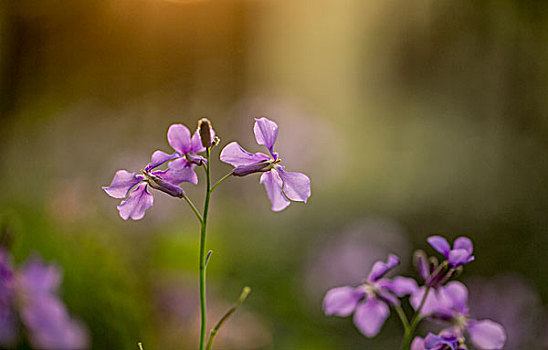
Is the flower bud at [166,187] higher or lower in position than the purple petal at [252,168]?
lower

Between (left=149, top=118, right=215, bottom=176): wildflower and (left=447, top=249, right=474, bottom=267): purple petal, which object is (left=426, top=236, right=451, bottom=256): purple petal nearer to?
(left=447, top=249, right=474, bottom=267): purple petal

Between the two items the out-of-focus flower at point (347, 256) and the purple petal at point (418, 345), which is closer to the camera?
the purple petal at point (418, 345)

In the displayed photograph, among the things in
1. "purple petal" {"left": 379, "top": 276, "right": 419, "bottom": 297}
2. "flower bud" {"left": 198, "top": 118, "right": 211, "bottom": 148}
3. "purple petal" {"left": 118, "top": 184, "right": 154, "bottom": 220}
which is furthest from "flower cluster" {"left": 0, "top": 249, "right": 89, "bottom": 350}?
"purple petal" {"left": 379, "top": 276, "right": 419, "bottom": 297}

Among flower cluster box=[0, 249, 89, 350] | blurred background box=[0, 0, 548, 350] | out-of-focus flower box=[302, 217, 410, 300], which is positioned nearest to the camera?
flower cluster box=[0, 249, 89, 350]

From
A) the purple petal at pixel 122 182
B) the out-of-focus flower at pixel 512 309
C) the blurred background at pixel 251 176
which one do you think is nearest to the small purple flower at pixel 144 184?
the purple petal at pixel 122 182

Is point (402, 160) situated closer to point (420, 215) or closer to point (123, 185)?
point (420, 215)

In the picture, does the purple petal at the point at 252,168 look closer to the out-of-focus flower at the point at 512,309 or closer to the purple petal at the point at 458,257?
the purple petal at the point at 458,257

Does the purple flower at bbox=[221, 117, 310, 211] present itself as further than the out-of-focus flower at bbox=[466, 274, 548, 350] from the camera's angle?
No

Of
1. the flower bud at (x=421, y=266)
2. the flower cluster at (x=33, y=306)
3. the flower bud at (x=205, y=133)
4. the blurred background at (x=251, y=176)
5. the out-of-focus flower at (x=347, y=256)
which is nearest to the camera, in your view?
the flower bud at (x=205, y=133)
